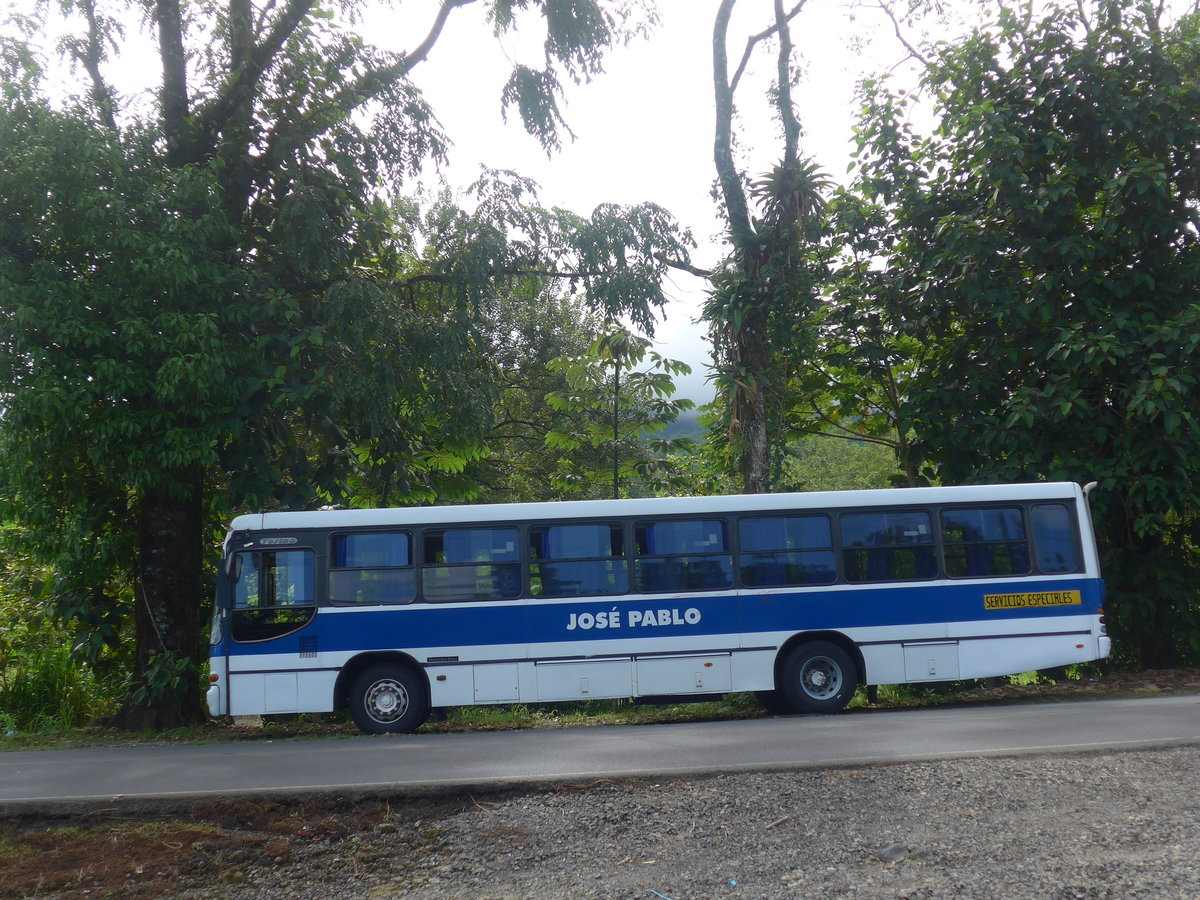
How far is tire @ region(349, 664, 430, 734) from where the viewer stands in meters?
11.8

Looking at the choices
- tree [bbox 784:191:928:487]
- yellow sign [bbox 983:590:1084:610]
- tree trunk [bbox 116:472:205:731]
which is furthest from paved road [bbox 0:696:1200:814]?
tree [bbox 784:191:928:487]

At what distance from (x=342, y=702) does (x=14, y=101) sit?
25.7 ft

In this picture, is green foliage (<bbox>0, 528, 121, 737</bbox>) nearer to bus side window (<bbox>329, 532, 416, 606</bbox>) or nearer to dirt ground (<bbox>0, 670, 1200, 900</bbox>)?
bus side window (<bbox>329, 532, 416, 606</bbox>)

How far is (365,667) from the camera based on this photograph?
12.0m

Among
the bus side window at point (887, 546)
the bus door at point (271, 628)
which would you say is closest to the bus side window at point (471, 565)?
the bus door at point (271, 628)

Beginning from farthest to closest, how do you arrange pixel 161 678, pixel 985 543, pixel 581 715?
pixel 581 715
pixel 161 678
pixel 985 543

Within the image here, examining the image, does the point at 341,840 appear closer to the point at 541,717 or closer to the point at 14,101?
the point at 541,717

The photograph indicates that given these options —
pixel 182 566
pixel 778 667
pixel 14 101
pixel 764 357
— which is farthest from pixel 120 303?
pixel 764 357

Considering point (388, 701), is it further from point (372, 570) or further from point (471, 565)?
point (471, 565)

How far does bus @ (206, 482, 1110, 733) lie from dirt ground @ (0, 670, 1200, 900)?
14.2 feet

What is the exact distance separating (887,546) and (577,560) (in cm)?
364

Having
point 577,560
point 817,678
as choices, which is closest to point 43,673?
point 577,560

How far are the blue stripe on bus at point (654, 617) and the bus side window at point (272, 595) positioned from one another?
133 mm

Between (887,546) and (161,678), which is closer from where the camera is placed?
(887,546)
